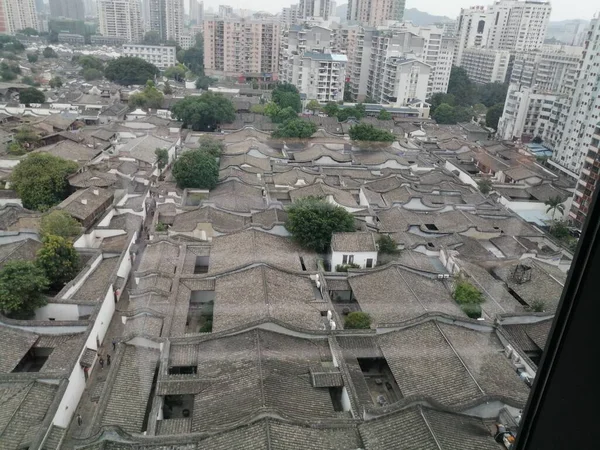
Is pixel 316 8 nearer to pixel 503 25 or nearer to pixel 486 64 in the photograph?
pixel 486 64

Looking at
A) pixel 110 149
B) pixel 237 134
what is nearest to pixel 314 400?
pixel 110 149

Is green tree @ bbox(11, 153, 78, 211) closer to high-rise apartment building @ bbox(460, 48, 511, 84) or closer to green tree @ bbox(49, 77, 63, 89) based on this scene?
high-rise apartment building @ bbox(460, 48, 511, 84)

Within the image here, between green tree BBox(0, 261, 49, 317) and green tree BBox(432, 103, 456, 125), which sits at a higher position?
green tree BBox(432, 103, 456, 125)

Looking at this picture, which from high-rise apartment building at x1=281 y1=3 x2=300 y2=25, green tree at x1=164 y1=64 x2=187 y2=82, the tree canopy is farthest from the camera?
high-rise apartment building at x1=281 y1=3 x2=300 y2=25

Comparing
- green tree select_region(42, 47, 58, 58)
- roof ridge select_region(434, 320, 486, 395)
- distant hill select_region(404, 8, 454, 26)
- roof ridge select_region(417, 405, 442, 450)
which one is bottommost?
roof ridge select_region(434, 320, 486, 395)

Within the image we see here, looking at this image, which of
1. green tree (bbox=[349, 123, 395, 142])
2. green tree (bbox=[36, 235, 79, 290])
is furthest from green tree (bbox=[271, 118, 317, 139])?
green tree (bbox=[36, 235, 79, 290])

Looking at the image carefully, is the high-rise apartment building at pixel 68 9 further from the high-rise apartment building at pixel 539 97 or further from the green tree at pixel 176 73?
the high-rise apartment building at pixel 539 97

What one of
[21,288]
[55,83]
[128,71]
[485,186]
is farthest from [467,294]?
[128,71]
